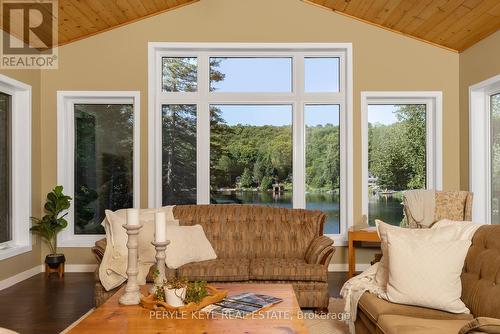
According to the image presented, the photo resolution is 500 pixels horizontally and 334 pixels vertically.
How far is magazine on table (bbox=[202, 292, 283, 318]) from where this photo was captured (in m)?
2.25

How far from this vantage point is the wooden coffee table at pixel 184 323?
6.61ft

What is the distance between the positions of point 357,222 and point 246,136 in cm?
183

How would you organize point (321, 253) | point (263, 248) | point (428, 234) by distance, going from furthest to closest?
point (263, 248)
point (321, 253)
point (428, 234)

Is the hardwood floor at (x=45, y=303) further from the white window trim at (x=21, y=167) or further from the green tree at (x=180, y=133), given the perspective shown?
the green tree at (x=180, y=133)

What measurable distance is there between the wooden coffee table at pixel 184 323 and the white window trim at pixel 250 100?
3.25 m

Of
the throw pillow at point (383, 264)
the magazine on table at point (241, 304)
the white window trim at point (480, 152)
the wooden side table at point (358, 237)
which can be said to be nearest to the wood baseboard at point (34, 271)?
the wooden side table at point (358, 237)

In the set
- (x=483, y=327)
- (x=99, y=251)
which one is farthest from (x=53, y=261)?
(x=483, y=327)

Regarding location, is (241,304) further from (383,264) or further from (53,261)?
(53,261)

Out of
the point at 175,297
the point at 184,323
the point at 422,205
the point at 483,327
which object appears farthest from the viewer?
the point at 422,205

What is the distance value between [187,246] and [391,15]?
362 centimetres

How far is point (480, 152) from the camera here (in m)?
5.14

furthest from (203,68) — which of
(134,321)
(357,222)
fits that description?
(134,321)

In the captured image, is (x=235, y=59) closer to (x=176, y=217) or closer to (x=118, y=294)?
(x=176, y=217)

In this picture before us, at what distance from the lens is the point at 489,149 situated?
16.7ft
